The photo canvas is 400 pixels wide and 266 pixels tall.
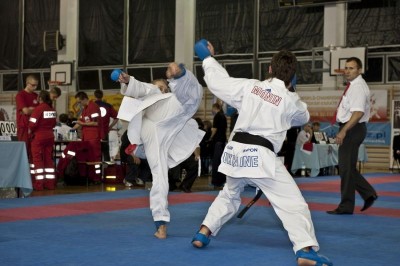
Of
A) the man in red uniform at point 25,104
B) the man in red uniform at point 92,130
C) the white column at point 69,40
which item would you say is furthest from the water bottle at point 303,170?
the white column at point 69,40

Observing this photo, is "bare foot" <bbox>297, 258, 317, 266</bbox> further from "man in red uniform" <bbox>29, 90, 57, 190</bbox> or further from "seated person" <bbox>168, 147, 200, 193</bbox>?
"man in red uniform" <bbox>29, 90, 57, 190</bbox>

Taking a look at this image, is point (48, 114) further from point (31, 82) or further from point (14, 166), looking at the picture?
point (14, 166)

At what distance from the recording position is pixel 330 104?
60.5 feet

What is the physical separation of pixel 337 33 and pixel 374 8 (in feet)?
3.96

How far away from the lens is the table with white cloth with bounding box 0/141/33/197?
8406mm

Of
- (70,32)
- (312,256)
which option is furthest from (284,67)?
(70,32)

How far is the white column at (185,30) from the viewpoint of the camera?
67.9 feet

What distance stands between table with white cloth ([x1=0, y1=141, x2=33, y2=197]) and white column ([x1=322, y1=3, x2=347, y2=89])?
11682 mm

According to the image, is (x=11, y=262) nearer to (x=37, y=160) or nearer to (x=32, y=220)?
(x=32, y=220)

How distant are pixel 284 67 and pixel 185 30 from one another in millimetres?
16659

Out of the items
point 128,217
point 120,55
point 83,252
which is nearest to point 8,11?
point 120,55

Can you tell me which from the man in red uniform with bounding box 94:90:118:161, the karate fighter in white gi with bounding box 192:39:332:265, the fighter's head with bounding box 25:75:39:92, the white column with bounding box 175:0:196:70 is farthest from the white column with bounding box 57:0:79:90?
the karate fighter in white gi with bounding box 192:39:332:265

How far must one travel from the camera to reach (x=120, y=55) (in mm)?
22422

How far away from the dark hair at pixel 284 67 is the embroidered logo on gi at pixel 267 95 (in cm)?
15
